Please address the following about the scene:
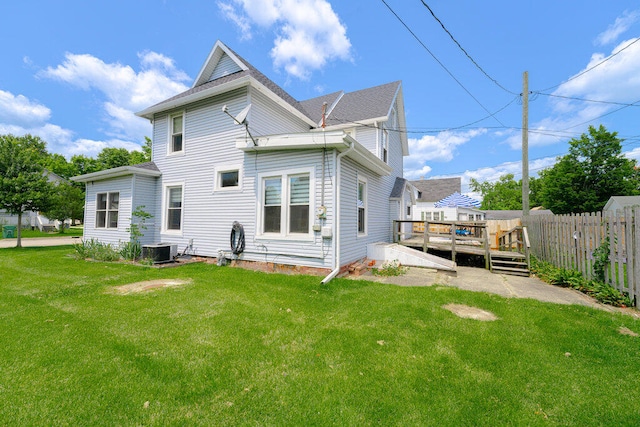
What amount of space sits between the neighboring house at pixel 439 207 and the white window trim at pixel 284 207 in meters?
20.1

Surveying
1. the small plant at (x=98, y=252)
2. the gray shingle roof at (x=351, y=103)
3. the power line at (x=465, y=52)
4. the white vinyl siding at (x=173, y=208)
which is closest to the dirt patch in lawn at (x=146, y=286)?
the white vinyl siding at (x=173, y=208)

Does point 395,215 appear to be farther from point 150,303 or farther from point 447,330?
point 150,303

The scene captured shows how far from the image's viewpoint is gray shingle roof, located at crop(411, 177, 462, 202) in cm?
2976

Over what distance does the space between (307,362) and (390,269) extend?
198 inches

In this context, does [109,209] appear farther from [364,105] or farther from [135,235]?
[364,105]

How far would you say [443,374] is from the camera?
2.65 meters

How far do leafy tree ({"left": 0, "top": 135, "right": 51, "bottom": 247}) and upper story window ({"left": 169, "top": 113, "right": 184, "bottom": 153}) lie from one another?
8.80 m

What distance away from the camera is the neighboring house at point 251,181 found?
6.82 meters

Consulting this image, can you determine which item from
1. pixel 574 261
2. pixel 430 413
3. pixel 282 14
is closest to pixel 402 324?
pixel 430 413

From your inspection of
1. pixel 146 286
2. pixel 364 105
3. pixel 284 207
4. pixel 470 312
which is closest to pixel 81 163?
pixel 364 105

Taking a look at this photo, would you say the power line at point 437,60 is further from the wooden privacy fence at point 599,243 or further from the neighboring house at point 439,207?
the neighboring house at point 439,207

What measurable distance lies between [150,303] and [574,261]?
9.62 m

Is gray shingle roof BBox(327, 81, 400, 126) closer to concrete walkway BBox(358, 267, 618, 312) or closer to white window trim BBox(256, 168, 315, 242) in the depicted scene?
white window trim BBox(256, 168, 315, 242)

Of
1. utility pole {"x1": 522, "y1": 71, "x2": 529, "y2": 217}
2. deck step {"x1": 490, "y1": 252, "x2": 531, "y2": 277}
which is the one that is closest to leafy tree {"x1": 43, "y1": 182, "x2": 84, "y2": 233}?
deck step {"x1": 490, "y1": 252, "x2": 531, "y2": 277}
